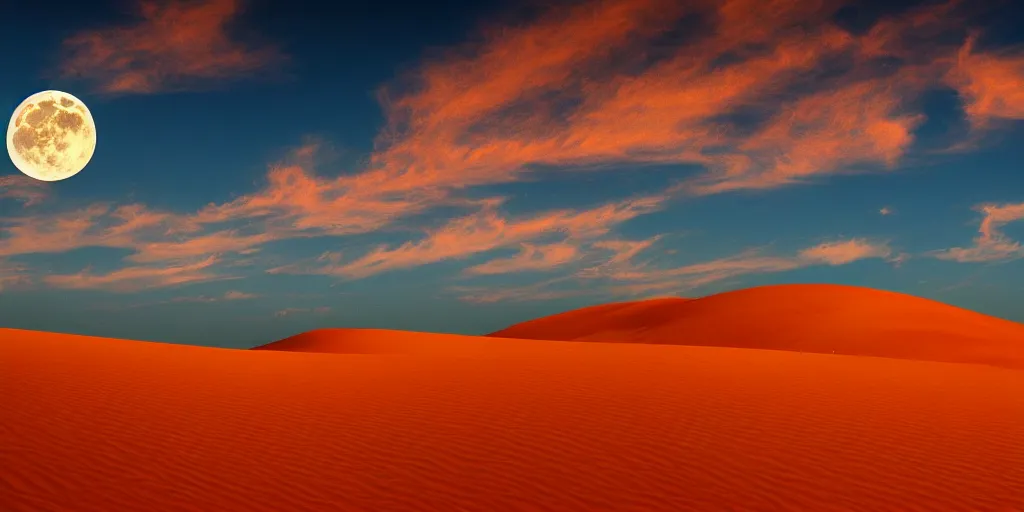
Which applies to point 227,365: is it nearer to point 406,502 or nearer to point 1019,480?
point 406,502

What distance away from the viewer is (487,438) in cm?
1138

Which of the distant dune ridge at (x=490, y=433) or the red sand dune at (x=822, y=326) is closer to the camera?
the distant dune ridge at (x=490, y=433)

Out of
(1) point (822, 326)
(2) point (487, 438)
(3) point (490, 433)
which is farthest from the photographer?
(1) point (822, 326)

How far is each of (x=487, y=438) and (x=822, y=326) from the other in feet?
131

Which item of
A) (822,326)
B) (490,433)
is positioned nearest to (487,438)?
(490,433)

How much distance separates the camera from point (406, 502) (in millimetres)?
8406

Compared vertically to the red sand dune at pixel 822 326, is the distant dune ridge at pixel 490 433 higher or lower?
lower

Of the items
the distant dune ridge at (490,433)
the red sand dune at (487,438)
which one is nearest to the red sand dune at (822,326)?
the distant dune ridge at (490,433)

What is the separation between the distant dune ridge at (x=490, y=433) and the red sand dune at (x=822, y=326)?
58.0 ft

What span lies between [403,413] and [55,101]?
973 inches

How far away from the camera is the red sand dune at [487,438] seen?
8656mm

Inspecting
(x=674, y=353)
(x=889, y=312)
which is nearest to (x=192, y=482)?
(x=674, y=353)

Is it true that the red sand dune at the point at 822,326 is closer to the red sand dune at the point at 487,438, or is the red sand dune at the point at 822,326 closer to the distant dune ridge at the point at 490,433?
the distant dune ridge at the point at 490,433

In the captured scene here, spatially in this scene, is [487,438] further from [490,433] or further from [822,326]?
[822,326]
